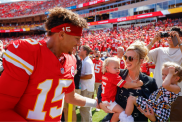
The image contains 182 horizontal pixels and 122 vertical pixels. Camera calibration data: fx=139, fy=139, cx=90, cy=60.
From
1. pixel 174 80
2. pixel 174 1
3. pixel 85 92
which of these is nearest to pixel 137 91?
pixel 174 80

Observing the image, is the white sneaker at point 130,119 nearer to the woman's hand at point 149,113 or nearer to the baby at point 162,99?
the baby at point 162,99

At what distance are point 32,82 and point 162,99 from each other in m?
1.64

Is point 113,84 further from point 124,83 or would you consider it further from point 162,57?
point 162,57

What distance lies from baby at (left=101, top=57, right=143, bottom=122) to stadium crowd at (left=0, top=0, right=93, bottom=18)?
129ft

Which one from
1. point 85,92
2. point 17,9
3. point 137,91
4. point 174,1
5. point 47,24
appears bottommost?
A: point 85,92

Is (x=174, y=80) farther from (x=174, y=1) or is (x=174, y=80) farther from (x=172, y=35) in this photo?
(x=174, y=1)

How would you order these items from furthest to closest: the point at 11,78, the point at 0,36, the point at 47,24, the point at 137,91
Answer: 1. the point at 0,36
2. the point at 137,91
3. the point at 47,24
4. the point at 11,78

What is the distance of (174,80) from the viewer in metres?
2.02

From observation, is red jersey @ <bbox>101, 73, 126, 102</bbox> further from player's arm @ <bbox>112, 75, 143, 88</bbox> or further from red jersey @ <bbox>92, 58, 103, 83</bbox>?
red jersey @ <bbox>92, 58, 103, 83</bbox>

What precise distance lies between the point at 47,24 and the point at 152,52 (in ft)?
8.00

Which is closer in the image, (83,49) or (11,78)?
(11,78)

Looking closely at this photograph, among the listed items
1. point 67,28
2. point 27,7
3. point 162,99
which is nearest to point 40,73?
point 67,28

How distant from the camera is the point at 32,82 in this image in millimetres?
1153

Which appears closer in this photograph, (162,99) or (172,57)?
(162,99)
